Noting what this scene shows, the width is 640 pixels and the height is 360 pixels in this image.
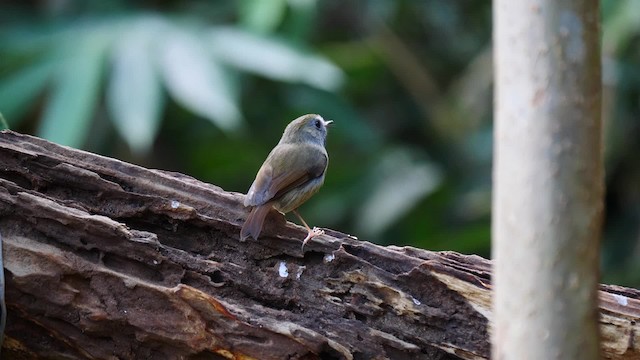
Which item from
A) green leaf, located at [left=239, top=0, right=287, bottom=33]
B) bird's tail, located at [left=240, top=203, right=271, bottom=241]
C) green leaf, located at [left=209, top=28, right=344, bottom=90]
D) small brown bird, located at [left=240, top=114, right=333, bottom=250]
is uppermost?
green leaf, located at [left=239, top=0, right=287, bottom=33]

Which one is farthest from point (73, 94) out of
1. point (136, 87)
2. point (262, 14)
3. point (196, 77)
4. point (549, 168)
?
point (549, 168)

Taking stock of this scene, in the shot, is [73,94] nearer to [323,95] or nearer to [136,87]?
[136,87]

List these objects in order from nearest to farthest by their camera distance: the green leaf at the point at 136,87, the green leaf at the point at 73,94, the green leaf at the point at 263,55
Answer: the green leaf at the point at 73,94
the green leaf at the point at 136,87
the green leaf at the point at 263,55

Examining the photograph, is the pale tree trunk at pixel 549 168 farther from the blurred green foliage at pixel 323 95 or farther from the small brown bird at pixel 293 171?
the blurred green foliage at pixel 323 95

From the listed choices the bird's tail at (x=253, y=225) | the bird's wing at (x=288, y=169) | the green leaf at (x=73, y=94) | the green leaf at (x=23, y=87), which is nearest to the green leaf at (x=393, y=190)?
the green leaf at (x=73, y=94)

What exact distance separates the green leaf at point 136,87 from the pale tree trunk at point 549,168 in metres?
5.79

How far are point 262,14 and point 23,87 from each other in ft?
6.80

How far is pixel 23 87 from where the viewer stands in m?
8.17

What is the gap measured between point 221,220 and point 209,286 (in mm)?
270

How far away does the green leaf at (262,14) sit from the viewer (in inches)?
339

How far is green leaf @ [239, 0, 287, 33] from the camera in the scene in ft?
28.2

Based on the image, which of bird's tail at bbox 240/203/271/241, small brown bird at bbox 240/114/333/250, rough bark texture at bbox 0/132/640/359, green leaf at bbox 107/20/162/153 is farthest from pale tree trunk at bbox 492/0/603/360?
green leaf at bbox 107/20/162/153

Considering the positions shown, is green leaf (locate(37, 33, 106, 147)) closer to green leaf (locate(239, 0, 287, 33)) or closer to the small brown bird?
green leaf (locate(239, 0, 287, 33))

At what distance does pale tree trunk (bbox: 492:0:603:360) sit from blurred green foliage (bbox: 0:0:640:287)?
581cm
